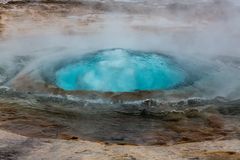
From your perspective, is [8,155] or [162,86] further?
[162,86]

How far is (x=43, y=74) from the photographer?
8.65 meters

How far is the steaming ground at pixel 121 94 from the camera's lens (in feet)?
19.6

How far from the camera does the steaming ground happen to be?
5969 millimetres

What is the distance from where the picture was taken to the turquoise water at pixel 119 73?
328 inches

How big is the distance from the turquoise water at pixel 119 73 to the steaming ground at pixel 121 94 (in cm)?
34

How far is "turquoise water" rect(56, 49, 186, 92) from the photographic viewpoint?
8328 millimetres

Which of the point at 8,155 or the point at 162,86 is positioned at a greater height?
the point at 8,155

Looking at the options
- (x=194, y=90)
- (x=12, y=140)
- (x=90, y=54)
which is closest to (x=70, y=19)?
(x=90, y=54)

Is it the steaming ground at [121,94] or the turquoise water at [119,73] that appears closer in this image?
the steaming ground at [121,94]

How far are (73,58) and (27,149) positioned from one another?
15.9 ft

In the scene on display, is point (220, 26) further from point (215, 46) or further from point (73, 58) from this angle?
point (73, 58)

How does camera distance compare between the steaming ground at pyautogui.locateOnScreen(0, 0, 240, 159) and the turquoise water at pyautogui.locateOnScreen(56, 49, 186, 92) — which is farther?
the turquoise water at pyautogui.locateOnScreen(56, 49, 186, 92)

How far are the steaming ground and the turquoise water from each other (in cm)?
34

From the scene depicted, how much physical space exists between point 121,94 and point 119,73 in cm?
107
